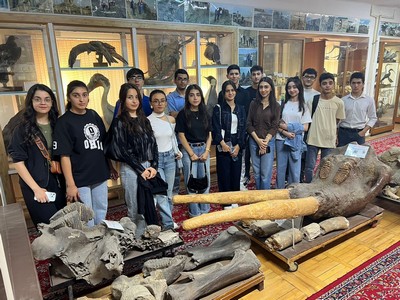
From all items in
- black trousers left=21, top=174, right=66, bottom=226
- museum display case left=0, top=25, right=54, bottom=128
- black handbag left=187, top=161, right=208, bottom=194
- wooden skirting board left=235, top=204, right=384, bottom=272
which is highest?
museum display case left=0, top=25, right=54, bottom=128

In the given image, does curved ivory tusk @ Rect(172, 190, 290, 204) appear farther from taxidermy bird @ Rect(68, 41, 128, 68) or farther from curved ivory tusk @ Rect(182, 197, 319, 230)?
taxidermy bird @ Rect(68, 41, 128, 68)

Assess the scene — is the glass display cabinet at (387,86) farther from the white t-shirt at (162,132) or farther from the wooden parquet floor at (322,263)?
the white t-shirt at (162,132)

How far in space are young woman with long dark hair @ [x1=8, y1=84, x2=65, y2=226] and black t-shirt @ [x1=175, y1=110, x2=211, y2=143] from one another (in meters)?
1.30

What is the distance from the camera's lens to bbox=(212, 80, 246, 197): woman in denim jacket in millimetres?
3414

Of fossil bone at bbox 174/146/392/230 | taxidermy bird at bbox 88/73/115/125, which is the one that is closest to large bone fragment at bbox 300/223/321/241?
fossil bone at bbox 174/146/392/230

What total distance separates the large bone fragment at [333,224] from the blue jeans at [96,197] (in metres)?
2.07

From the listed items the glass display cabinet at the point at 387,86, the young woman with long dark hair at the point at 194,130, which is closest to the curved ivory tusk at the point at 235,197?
the young woman with long dark hair at the point at 194,130

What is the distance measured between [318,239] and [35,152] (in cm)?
258

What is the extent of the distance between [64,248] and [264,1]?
4.80 metres

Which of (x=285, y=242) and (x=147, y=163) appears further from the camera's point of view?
(x=147, y=163)

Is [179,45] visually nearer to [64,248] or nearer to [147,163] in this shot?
[147,163]

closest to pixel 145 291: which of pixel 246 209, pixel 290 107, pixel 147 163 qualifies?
pixel 246 209

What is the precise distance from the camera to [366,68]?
698cm

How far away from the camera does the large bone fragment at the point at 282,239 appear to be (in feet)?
8.25
